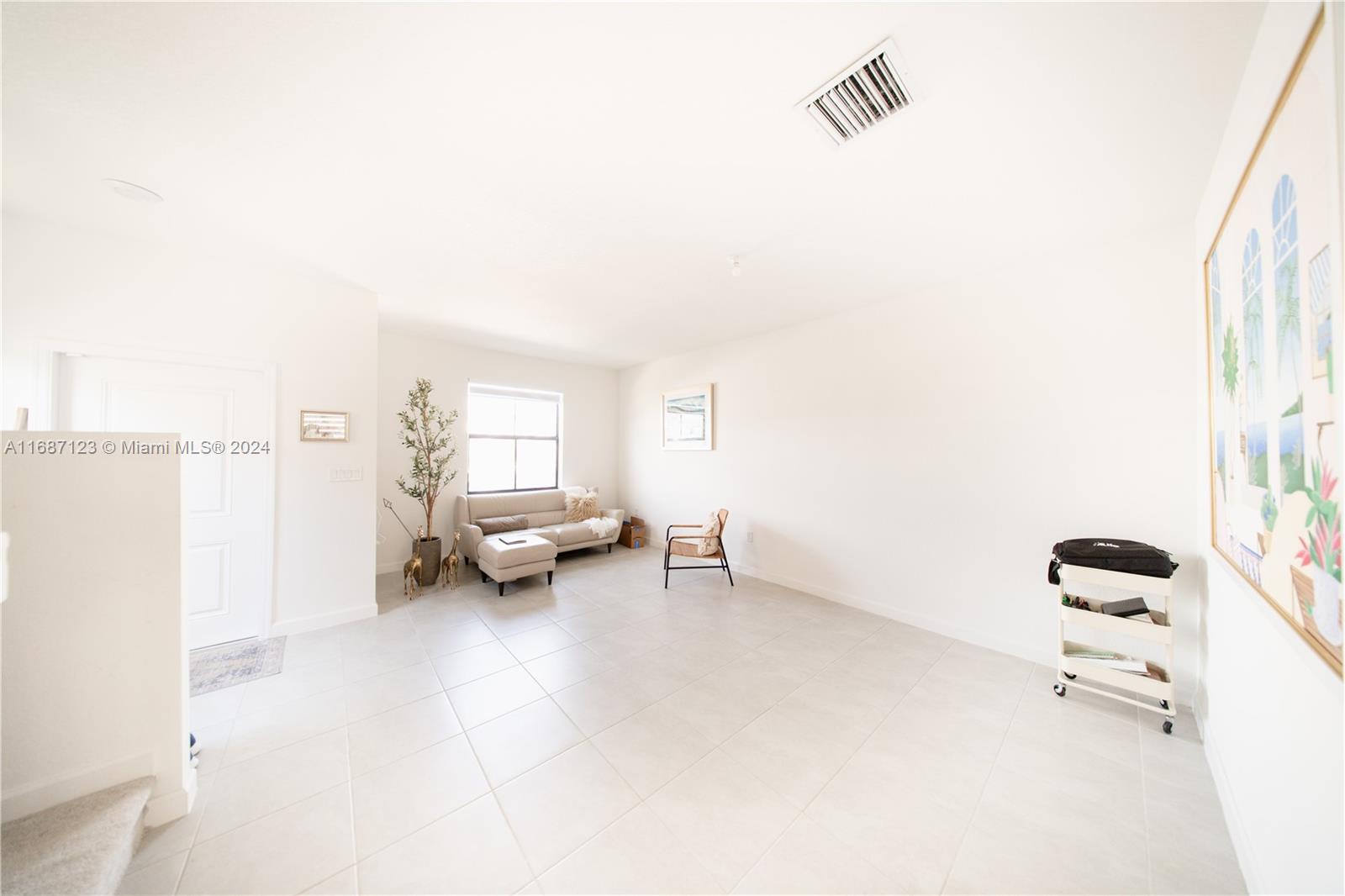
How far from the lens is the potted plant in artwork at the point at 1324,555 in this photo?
852 millimetres

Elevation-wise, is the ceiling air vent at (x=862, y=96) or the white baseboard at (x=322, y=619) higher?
the ceiling air vent at (x=862, y=96)

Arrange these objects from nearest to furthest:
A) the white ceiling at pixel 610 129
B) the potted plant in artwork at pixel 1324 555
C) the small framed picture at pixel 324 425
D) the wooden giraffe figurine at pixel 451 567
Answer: the potted plant in artwork at pixel 1324 555 < the white ceiling at pixel 610 129 < the small framed picture at pixel 324 425 < the wooden giraffe figurine at pixel 451 567

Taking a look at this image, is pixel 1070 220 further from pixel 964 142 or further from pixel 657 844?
pixel 657 844

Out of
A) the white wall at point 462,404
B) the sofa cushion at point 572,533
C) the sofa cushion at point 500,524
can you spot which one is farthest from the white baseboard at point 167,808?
the sofa cushion at point 572,533

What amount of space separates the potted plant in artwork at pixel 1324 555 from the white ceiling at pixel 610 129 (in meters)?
1.43

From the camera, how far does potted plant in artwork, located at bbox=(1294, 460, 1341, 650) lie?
852 millimetres

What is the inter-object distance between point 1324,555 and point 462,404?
19.8ft

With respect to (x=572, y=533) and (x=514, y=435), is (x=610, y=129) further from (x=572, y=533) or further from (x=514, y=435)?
(x=514, y=435)

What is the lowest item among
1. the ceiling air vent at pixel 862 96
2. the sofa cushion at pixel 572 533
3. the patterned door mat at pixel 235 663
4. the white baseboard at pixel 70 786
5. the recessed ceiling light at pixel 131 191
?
the patterned door mat at pixel 235 663

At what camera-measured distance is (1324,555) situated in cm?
91

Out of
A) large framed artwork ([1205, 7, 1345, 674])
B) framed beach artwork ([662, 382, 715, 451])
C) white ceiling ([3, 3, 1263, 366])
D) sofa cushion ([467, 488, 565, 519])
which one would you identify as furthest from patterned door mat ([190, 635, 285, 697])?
large framed artwork ([1205, 7, 1345, 674])

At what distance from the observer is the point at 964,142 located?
1.74 metres

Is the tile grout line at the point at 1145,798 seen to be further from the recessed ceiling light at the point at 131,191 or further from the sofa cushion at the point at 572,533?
the recessed ceiling light at the point at 131,191

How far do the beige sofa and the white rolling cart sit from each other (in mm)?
4490
